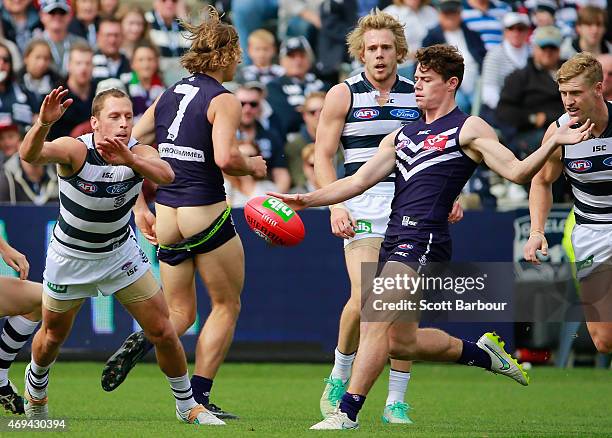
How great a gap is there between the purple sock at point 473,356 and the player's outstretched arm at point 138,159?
2.27m

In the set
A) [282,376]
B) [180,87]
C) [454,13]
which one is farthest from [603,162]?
[454,13]

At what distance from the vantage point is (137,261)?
25.8 feet

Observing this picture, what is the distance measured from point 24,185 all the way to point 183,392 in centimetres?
613

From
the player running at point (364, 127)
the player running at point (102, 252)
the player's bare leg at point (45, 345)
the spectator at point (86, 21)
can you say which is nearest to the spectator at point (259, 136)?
the spectator at point (86, 21)

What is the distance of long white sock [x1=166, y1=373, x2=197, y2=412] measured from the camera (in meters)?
7.91

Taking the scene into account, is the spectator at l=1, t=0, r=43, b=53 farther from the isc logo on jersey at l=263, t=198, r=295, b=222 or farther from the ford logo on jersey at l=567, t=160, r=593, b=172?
the ford logo on jersey at l=567, t=160, r=593, b=172

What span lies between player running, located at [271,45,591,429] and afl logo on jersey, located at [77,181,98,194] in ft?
3.87

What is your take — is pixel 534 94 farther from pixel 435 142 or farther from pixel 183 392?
pixel 183 392

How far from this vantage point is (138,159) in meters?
7.18

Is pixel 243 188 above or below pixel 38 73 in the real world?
below

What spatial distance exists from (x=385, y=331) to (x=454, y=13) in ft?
28.0

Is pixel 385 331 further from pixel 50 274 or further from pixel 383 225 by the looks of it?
pixel 50 274

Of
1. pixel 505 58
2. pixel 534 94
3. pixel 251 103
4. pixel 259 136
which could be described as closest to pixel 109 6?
pixel 251 103

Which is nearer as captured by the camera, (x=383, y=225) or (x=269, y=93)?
(x=383, y=225)
